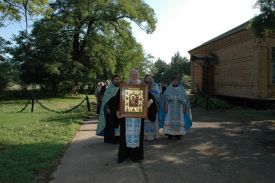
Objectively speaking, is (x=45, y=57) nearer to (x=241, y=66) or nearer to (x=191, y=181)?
(x=241, y=66)

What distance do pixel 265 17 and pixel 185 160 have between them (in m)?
9.19

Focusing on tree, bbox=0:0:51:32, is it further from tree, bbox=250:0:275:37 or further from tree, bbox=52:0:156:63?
tree, bbox=52:0:156:63

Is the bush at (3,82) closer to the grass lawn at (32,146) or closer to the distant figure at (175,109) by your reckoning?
the grass lawn at (32,146)

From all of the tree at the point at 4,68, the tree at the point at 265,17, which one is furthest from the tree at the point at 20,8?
the tree at the point at 4,68

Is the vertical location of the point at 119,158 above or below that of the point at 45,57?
below

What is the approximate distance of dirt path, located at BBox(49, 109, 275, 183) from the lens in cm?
663

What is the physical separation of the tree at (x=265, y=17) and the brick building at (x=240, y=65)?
3837mm

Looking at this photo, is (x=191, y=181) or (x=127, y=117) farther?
(x=127, y=117)

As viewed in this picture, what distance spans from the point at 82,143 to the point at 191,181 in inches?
182

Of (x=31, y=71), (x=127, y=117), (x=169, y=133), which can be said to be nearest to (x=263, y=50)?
(x=169, y=133)

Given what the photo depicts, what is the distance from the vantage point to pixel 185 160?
8.02m

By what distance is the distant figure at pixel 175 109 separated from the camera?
10.6 m

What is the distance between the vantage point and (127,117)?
7609 mm

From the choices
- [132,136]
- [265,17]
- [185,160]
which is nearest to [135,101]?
[132,136]
